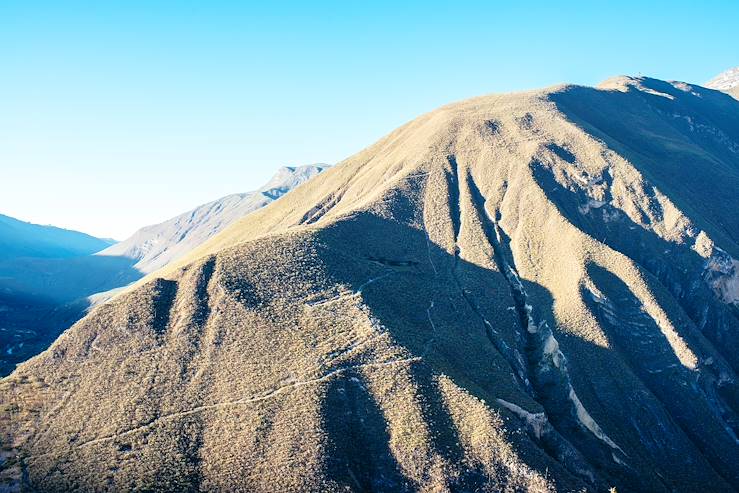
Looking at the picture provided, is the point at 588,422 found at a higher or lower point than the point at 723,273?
lower

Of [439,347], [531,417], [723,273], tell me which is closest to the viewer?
[531,417]

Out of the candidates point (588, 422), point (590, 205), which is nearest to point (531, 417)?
point (588, 422)

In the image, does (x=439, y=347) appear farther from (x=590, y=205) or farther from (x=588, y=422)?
(x=590, y=205)

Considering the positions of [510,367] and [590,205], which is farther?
[590,205]

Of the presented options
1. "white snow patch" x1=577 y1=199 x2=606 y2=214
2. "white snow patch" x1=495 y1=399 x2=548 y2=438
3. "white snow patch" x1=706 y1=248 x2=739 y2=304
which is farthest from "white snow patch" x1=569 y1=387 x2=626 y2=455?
"white snow patch" x1=577 y1=199 x2=606 y2=214

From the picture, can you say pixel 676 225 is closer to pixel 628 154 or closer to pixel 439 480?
pixel 628 154

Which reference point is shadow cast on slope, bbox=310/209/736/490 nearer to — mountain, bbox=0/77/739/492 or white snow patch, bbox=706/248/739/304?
mountain, bbox=0/77/739/492

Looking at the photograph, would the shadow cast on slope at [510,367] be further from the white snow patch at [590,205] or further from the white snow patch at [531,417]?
the white snow patch at [590,205]

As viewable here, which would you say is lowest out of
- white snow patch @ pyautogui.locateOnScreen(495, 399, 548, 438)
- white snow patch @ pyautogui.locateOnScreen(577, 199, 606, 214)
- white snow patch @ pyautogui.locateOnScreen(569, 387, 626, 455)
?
white snow patch @ pyautogui.locateOnScreen(569, 387, 626, 455)
